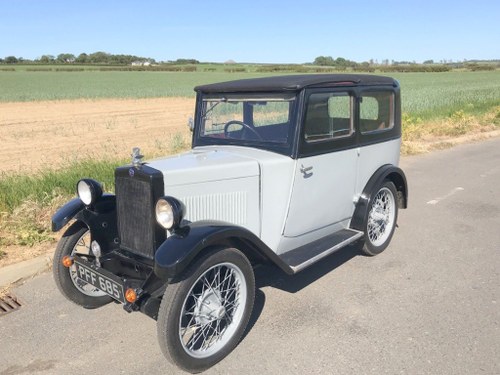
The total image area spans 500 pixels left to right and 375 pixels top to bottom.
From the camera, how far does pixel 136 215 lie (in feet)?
9.93

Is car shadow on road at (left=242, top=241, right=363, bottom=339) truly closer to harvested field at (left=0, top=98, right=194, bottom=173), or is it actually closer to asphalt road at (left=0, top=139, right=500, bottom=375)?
asphalt road at (left=0, top=139, right=500, bottom=375)

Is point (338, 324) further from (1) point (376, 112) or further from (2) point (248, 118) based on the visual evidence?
(1) point (376, 112)

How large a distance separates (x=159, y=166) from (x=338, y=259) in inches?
90.4

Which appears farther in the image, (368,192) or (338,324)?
(368,192)

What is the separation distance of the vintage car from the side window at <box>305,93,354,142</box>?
0.01m

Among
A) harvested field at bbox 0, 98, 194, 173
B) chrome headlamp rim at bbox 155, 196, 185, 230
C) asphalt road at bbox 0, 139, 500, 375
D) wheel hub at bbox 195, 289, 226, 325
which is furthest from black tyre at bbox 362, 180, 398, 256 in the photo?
harvested field at bbox 0, 98, 194, 173

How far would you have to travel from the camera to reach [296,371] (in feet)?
8.93

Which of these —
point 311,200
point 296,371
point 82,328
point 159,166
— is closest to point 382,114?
point 311,200

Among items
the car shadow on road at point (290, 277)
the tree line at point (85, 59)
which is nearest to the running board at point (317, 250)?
the car shadow on road at point (290, 277)

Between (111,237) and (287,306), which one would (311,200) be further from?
(111,237)

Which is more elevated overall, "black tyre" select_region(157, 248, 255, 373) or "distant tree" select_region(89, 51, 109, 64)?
"distant tree" select_region(89, 51, 109, 64)

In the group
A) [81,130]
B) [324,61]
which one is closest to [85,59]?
[324,61]

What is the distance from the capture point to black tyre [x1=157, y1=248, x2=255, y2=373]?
2.60 metres

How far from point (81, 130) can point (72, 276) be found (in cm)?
1524
